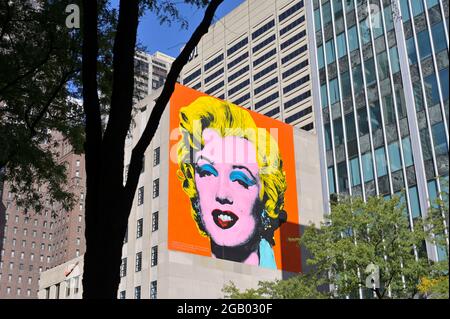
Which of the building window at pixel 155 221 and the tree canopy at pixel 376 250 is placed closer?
the tree canopy at pixel 376 250

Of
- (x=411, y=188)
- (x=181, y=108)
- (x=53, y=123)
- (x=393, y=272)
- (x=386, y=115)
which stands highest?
(x=181, y=108)

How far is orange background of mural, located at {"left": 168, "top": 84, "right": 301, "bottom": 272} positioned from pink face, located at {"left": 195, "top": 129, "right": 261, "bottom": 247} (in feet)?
6.03

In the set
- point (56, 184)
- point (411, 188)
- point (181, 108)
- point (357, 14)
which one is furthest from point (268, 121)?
point (56, 184)

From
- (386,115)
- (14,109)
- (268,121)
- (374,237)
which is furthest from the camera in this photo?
(268,121)

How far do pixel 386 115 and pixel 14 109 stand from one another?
3866 cm

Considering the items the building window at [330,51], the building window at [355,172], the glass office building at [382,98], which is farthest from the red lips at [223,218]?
the building window at [330,51]

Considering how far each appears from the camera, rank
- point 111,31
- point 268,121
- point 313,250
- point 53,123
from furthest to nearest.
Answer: point 268,121, point 313,250, point 53,123, point 111,31

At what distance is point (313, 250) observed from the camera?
33.2 metres

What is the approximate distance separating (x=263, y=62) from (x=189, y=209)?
68220mm

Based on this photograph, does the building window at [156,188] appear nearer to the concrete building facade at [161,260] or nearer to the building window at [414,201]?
the concrete building facade at [161,260]

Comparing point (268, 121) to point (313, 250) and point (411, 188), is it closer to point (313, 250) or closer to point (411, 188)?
point (411, 188)

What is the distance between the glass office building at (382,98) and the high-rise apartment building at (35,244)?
110 m

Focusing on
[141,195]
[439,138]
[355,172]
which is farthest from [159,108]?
[141,195]

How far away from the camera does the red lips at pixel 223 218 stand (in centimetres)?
6197
